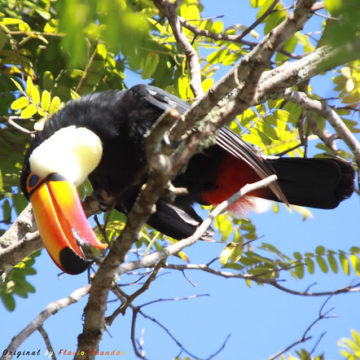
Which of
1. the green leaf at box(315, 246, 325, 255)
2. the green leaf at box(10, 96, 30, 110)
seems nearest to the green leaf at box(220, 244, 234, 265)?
the green leaf at box(315, 246, 325, 255)

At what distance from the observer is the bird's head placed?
307cm

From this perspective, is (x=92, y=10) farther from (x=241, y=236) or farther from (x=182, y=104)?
(x=241, y=236)

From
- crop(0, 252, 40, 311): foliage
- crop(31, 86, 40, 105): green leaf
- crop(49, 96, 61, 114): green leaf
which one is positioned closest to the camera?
crop(31, 86, 40, 105): green leaf

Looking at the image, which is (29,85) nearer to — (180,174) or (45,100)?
(45,100)

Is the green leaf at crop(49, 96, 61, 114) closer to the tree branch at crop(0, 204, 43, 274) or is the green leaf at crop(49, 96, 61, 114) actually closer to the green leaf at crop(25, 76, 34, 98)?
the green leaf at crop(25, 76, 34, 98)

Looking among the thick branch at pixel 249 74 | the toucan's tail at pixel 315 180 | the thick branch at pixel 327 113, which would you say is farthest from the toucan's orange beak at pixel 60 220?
the toucan's tail at pixel 315 180

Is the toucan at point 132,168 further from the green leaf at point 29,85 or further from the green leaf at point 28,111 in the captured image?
the green leaf at point 29,85

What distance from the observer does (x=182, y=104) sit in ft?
12.9

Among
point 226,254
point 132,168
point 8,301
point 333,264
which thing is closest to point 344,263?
point 333,264

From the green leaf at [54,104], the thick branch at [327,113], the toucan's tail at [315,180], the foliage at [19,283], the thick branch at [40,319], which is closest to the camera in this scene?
the thick branch at [40,319]

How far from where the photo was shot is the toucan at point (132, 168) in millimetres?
3471

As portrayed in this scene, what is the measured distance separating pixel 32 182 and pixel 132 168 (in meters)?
0.74

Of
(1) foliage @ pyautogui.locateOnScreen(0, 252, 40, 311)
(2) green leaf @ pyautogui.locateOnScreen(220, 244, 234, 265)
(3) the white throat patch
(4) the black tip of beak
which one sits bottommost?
(1) foliage @ pyautogui.locateOnScreen(0, 252, 40, 311)

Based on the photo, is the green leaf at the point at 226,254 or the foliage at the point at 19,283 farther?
the foliage at the point at 19,283
